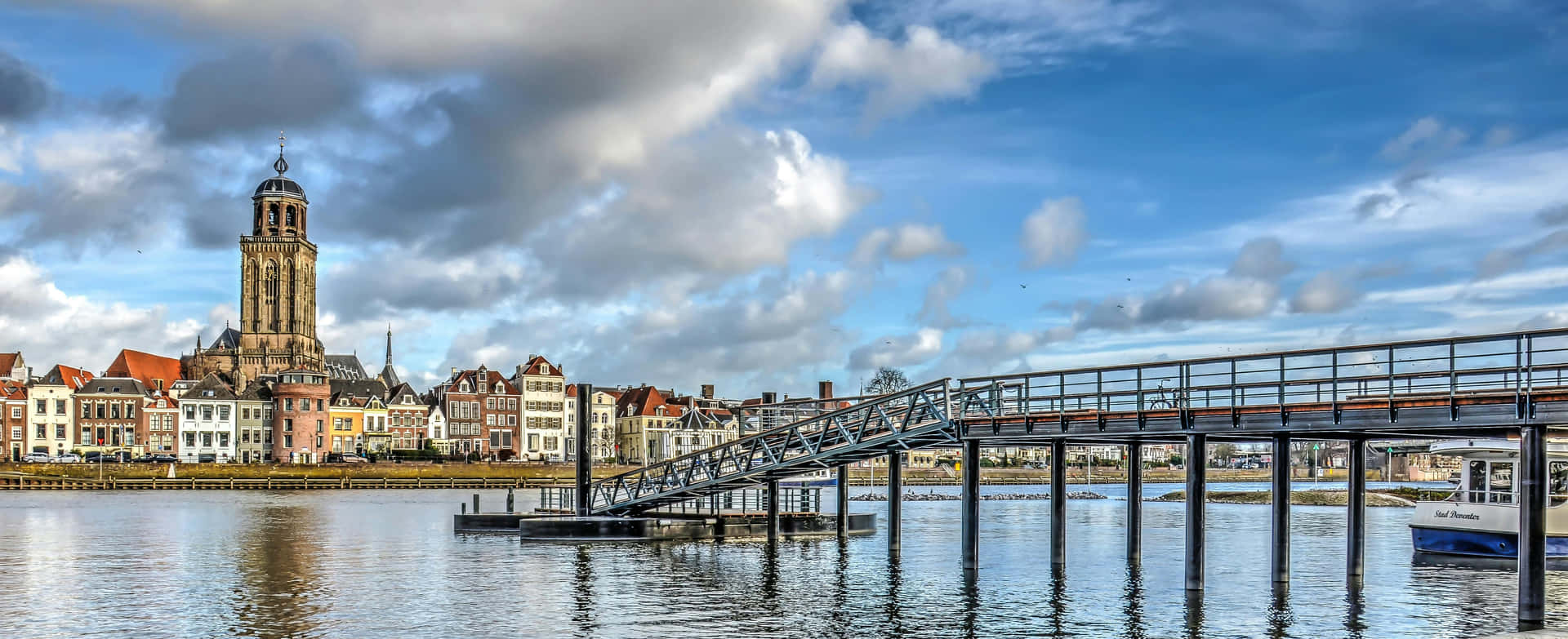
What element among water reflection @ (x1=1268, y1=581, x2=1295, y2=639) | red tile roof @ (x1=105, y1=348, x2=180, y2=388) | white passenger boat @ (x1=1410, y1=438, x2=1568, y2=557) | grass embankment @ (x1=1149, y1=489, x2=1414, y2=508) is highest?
red tile roof @ (x1=105, y1=348, x2=180, y2=388)

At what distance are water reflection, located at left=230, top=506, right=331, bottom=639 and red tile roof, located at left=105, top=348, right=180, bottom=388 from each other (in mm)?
126599

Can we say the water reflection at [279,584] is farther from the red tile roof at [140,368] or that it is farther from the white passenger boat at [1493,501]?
the red tile roof at [140,368]

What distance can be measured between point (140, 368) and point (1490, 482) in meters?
179

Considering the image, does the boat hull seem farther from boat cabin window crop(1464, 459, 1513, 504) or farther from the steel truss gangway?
the steel truss gangway

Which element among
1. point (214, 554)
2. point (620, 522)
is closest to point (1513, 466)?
point (620, 522)

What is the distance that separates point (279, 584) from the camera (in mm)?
41969

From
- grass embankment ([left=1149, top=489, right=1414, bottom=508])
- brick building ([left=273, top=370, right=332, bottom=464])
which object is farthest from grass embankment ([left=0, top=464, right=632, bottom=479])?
grass embankment ([left=1149, top=489, right=1414, bottom=508])

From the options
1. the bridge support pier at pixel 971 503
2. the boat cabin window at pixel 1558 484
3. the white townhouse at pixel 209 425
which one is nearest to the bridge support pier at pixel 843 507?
the bridge support pier at pixel 971 503

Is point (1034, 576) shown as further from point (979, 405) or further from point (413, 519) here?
point (413, 519)

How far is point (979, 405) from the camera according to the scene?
Answer: 42.2 meters

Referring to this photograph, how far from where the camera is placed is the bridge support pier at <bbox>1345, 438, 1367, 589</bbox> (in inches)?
1448

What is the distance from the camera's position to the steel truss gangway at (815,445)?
42.8 metres

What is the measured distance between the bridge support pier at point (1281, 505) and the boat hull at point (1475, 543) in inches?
555

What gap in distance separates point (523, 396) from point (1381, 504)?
10653cm
